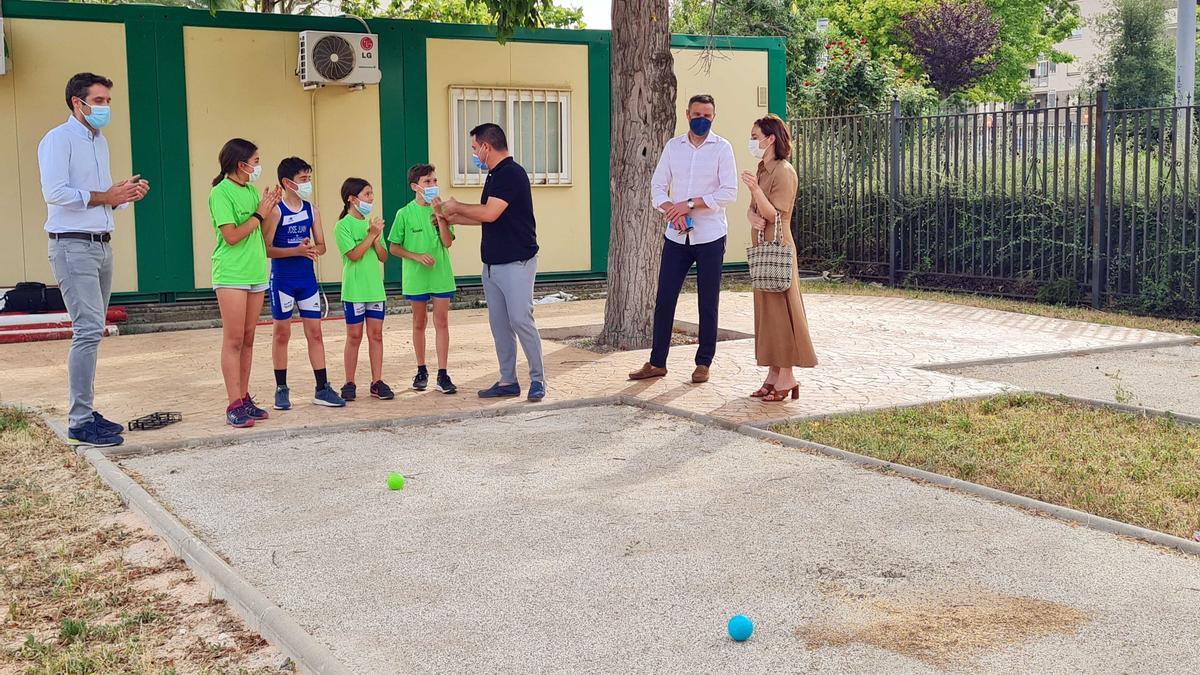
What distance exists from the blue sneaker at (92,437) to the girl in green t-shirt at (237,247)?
0.73m

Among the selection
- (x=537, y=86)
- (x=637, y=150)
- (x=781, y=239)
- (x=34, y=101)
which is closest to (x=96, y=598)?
(x=781, y=239)

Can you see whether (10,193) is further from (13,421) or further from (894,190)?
(894,190)

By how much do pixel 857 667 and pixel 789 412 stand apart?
413cm

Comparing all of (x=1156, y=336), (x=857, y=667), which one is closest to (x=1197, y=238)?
(x=1156, y=336)

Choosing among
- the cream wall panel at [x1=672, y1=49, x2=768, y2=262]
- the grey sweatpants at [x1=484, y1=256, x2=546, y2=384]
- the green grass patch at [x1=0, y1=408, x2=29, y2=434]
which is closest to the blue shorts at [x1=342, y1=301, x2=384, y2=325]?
the grey sweatpants at [x1=484, y1=256, x2=546, y2=384]

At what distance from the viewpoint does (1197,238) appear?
1242 cm

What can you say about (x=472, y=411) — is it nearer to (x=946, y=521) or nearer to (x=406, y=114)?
(x=946, y=521)

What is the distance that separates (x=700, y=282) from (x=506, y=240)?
1572mm

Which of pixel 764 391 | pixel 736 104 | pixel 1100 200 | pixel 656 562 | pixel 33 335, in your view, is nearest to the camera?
pixel 656 562

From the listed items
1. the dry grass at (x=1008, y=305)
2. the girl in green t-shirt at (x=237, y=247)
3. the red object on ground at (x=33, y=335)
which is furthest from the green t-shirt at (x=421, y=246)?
the dry grass at (x=1008, y=305)

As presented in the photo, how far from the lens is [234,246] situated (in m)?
7.50

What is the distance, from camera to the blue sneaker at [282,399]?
8281 mm

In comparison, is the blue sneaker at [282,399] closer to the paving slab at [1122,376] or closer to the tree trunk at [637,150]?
the tree trunk at [637,150]

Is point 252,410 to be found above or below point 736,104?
below
